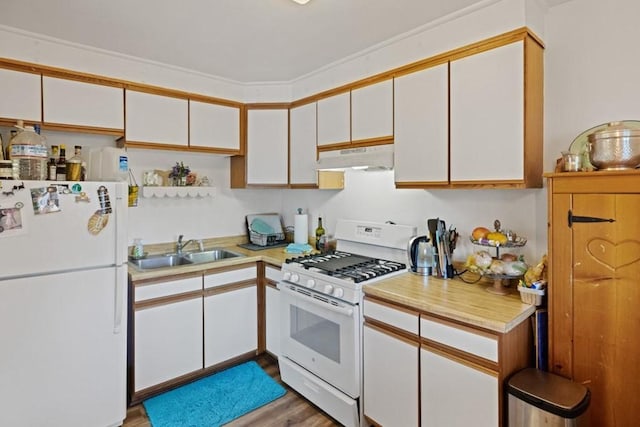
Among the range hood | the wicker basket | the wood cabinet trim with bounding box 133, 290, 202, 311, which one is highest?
the range hood

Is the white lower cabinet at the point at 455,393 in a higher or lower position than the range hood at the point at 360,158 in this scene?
lower

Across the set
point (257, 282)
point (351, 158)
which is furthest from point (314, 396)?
point (351, 158)

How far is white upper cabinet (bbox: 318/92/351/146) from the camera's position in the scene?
2.66 meters

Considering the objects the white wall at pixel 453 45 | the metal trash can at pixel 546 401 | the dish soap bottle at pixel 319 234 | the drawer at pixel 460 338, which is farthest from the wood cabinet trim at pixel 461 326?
the dish soap bottle at pixel 319 234

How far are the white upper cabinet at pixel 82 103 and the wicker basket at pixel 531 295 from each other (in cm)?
284

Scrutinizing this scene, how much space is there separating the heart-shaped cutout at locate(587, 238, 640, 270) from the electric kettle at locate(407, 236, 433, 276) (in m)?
0.89

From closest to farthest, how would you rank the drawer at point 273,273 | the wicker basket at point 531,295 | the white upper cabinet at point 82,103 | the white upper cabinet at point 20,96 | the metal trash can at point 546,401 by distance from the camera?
Result: the metal trash can at point 546,401 → the wicker basket at point 531,295 → the white upper cabinet at point 20,96 → the white upper cabinet at point 82,103 → the drawer at point 273,273

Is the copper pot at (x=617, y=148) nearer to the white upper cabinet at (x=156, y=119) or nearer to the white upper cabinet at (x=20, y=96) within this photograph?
the white upper cabinet at (x=156, y=119)

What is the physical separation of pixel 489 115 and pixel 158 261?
8.87 ft

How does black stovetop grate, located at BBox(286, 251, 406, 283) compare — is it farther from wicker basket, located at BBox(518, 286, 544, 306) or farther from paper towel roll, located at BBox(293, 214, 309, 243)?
wicker basket, located at BBox(518, 286, 544, 306)

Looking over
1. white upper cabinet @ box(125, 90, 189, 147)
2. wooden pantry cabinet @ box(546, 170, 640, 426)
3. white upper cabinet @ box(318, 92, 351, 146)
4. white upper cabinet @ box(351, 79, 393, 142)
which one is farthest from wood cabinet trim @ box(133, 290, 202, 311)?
wooden pantry cabinet @ box(546, 170, 640, 426)

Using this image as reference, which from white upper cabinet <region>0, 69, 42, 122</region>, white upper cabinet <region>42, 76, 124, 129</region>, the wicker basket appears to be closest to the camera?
the wicker basket

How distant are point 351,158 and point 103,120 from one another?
5.98 feet

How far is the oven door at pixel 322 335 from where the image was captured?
2076mm
